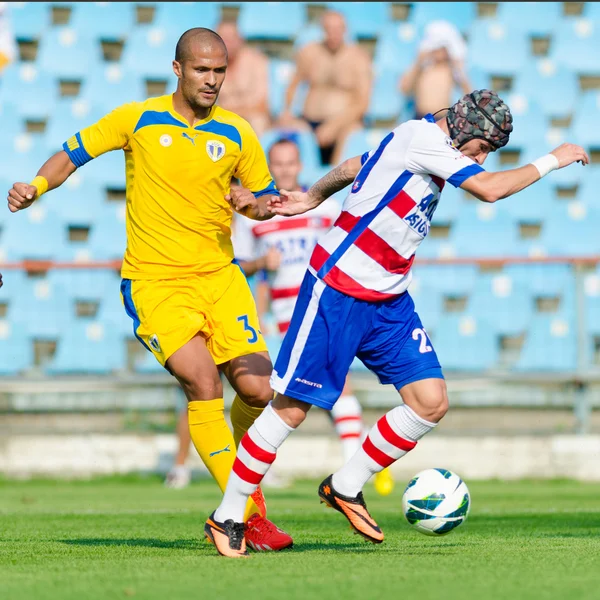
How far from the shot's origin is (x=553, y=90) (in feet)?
48.3

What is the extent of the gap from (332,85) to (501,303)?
3.78 meters

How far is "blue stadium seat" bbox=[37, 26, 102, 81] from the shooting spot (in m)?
14.5

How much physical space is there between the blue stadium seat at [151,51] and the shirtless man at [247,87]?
91 cm

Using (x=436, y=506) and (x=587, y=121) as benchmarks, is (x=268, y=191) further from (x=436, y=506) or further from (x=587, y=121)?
(x=587, y=121)

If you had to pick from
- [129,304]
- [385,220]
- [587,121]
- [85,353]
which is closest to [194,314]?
[129,304]

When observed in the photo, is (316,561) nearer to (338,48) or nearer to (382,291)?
(382,291)

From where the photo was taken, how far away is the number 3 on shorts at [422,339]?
552 centimetres

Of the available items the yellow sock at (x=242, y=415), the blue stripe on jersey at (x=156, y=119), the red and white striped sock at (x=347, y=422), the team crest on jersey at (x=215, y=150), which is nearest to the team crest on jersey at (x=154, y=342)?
the yellow sock at (x=242, y=415)

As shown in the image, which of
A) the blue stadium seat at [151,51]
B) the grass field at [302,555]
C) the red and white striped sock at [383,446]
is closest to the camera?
the grass field at [302,555]

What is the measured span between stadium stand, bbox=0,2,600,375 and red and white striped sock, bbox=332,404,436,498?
6.14 m

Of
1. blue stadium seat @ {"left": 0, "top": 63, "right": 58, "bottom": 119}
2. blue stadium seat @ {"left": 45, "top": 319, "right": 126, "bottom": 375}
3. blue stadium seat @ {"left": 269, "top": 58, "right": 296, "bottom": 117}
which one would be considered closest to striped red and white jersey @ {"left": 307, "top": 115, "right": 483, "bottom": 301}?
blue stadium seat @ {"left": 45, "top": 319, "right": 126, "bottom": 375}

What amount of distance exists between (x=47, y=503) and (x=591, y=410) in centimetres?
556

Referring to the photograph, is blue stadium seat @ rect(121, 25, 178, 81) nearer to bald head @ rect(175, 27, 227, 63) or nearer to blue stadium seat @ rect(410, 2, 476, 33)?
blue stadium seat @ rect(410, 2, 476, 33)

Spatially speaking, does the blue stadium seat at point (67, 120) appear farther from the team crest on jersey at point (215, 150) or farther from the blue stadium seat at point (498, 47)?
the team crest on jersey at point (215, 150)
